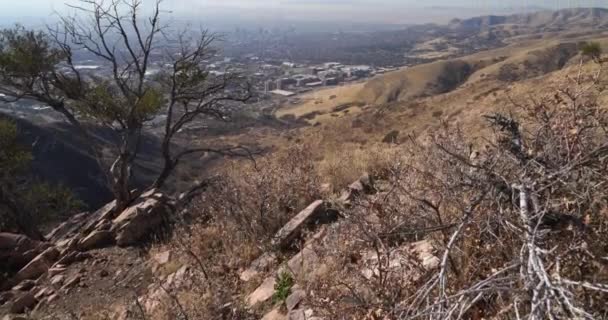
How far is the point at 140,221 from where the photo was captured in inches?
Answer: 322

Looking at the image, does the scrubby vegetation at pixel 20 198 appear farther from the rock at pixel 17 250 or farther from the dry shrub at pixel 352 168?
the dry shrub at pixel 352 168

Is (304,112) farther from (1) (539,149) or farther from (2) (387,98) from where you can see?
(1) (539,149)

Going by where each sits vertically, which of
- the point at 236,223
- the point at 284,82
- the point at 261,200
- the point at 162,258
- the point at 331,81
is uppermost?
the point at 261,200

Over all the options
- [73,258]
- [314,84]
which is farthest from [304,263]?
[314,84]

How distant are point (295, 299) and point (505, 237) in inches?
74.8

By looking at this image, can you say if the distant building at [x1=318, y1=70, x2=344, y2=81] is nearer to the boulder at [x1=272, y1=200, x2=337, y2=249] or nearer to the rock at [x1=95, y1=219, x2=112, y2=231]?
the rock at [x1=95, y1=219, x2=112, y2=231]

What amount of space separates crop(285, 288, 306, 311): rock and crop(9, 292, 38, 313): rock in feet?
14.6

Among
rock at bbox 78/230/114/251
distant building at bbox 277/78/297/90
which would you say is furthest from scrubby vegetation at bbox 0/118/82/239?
distant building at bbox 277/78/297/90

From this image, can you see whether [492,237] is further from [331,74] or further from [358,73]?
[358,73]

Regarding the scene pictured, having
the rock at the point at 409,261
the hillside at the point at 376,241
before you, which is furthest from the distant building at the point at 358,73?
the rock at the point at 409,261

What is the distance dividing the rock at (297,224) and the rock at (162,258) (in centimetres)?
180

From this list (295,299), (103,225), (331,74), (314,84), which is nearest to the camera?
(295,299)

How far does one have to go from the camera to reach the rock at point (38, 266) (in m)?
7.79

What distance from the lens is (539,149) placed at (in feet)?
10.4
